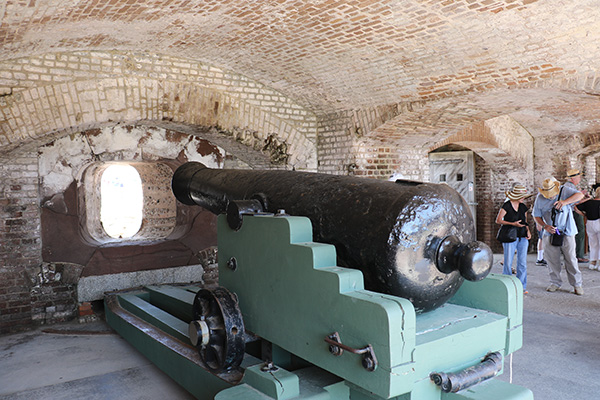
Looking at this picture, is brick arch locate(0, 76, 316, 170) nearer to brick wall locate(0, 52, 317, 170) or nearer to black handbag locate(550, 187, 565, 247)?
brick wall locate(0, 52, 317, 170)

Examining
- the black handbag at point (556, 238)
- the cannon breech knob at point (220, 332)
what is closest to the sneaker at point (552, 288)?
the black handbag at point (556, 238)

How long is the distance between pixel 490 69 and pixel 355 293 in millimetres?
3560

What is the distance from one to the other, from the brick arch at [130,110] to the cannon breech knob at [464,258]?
4033mm

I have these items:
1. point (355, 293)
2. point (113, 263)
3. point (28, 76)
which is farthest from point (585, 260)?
point (28, 76)

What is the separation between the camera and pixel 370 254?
218cm

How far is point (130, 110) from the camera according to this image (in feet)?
17.1

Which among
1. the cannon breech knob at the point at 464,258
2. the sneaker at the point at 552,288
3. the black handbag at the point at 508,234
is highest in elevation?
the cannon breech knob at the point at 464,258

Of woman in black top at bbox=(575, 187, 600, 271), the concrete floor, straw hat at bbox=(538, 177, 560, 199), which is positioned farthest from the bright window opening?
woman in black top at bbox=(575, 187, 600, 271)

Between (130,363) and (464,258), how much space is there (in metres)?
3.06

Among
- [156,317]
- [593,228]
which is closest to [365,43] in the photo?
[156,317]

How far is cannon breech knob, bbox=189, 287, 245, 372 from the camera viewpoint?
2631 millimetres

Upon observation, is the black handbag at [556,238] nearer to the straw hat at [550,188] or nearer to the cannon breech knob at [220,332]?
the straw hat at [550,188]

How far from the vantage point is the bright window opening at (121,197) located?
1313cm

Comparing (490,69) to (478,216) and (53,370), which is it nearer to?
(53,370)
